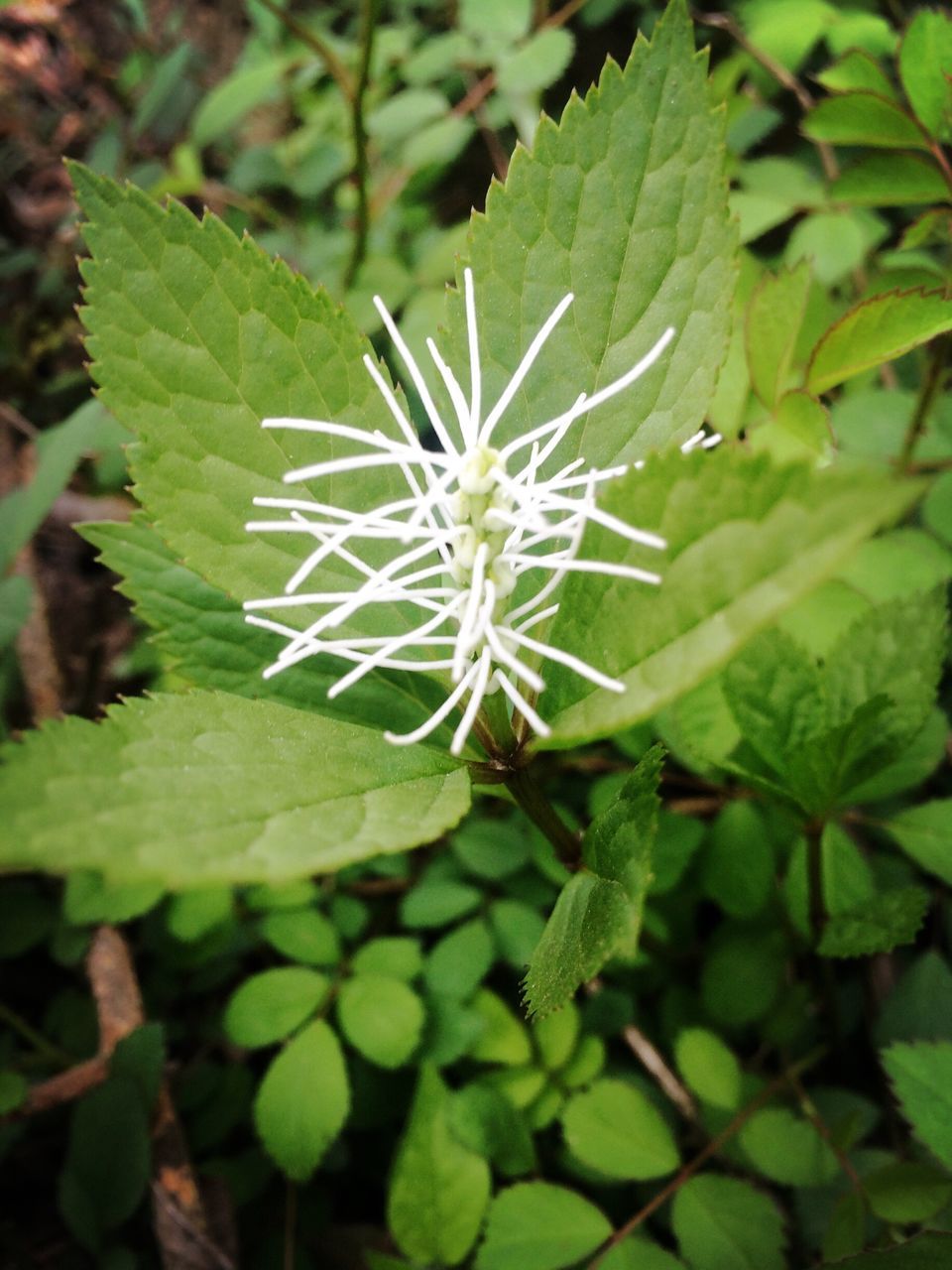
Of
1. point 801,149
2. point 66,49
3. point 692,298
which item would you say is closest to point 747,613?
point 692,298

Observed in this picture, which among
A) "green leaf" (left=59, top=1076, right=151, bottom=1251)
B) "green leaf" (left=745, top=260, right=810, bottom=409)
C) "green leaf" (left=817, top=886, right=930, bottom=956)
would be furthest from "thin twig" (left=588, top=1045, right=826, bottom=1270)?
"green leaf" (left=745, top=260, right=810, bottom=409)

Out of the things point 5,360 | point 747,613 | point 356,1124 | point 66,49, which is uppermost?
point 66,49

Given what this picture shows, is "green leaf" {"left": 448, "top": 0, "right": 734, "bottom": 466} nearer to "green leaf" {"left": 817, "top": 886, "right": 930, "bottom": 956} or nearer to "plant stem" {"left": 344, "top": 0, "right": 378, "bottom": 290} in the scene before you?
"green leaf" {"left": 817, "top": 886, "right": 930, "bottom": 956}

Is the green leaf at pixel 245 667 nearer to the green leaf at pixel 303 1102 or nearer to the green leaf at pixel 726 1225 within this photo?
the green leaf at pixel 303 1102

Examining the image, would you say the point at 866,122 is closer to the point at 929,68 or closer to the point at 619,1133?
the point at 929,68

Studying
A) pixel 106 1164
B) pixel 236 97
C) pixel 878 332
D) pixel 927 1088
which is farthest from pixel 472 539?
pixel 236 97

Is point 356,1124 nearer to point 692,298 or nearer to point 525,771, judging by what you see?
point 525,771
